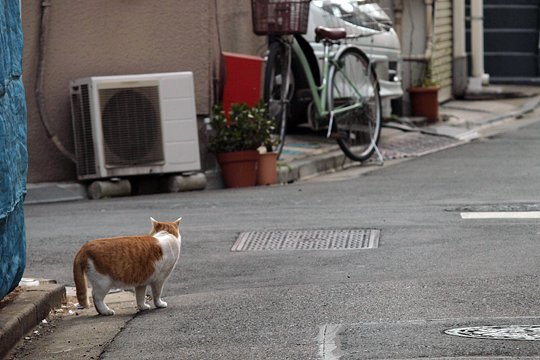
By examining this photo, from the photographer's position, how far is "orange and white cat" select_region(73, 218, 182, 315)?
7082 mm

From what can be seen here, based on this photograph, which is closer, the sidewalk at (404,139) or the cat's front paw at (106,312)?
the cat's front paw at (106,312)

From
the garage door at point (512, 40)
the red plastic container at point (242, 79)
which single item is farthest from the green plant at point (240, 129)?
the garage door at point (512, 40)

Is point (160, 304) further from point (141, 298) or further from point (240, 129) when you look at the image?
point (240, 129)

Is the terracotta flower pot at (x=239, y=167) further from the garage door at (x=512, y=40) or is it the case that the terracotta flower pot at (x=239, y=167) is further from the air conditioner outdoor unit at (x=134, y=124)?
the garage door at (x=512, y=40)

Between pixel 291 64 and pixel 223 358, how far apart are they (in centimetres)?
916

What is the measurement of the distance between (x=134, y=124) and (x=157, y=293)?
19.3ft

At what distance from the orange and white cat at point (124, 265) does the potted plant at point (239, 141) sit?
602 cm

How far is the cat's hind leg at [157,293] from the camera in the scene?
24.1 feet

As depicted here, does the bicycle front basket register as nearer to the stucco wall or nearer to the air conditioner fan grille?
the stucco wall

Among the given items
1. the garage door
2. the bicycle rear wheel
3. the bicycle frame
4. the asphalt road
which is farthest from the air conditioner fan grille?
the garage door

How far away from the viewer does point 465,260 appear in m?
8.41

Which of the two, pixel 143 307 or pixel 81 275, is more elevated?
pixel 81 275

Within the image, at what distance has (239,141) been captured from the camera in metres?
13.5

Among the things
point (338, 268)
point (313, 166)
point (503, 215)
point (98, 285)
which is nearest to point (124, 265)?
point (98, 285)
